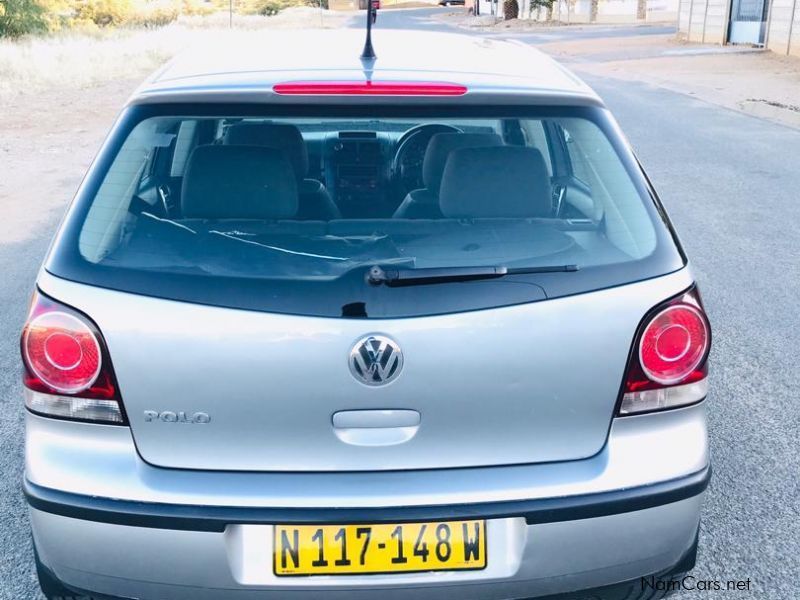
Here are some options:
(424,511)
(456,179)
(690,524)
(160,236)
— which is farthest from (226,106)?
(690,524)

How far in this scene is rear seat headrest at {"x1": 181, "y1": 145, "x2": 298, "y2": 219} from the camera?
264 cm

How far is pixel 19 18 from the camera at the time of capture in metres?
39.2

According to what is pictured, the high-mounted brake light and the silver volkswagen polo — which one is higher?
the high-mounted brake light

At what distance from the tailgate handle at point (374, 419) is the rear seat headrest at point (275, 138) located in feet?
3.75

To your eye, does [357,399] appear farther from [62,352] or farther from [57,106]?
[57,106]

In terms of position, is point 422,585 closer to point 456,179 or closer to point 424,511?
point 424,511

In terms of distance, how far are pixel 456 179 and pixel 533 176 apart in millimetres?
219

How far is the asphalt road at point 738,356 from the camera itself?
334cm

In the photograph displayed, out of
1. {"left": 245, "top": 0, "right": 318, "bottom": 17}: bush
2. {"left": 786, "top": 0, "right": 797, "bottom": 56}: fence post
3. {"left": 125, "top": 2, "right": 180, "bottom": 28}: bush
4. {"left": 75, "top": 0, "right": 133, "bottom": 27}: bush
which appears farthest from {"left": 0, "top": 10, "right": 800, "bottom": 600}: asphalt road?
{"left": 245, "top": 0, "right": 318, "bottom": 17}: bush

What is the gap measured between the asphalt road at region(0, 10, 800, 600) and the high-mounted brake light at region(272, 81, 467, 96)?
3.92ft

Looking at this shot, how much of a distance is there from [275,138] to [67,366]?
121 centimetres

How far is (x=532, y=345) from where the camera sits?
2.30 m

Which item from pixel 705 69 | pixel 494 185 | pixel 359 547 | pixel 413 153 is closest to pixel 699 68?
pixel 705 69

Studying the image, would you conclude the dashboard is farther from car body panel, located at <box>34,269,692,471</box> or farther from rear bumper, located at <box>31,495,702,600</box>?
rear bumper, located at <box>31,495,702,600</box>
